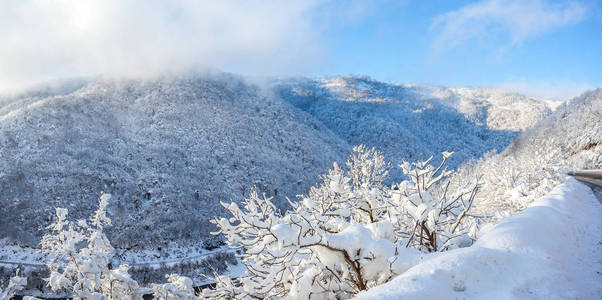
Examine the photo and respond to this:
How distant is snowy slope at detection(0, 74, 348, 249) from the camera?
2034 inches

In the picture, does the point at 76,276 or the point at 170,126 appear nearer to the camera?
the point at 76,276

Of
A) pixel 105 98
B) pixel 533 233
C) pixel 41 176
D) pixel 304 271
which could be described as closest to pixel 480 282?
pixel 533 233

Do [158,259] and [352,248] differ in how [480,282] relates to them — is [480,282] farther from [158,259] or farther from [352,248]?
[158,259]

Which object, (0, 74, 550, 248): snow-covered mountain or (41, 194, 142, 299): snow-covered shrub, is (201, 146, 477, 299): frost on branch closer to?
(41, 194, 142, 299): snow-covered shrub

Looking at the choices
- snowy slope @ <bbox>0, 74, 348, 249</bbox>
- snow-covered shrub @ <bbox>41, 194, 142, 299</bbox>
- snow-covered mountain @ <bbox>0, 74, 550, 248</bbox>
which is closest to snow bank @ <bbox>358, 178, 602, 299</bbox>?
snow-covered shrub @ <bbox>41, 194, 142, 299</bbox>

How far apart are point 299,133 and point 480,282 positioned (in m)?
109

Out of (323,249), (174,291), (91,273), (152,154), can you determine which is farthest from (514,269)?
(152,154)

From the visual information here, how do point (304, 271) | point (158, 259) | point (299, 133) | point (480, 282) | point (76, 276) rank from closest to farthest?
point (480, 282) → point (304, 271) → point (76, 276) → point (158, 259) → point (299, 133)

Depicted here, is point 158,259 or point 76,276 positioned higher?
point 76,276

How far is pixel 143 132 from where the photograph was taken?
8069 centimetres

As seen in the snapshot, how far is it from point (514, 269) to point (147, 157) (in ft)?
246

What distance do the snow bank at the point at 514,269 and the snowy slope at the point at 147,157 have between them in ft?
166

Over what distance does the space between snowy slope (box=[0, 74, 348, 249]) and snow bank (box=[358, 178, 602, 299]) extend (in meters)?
50.7

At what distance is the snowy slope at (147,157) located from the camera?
51.7m
